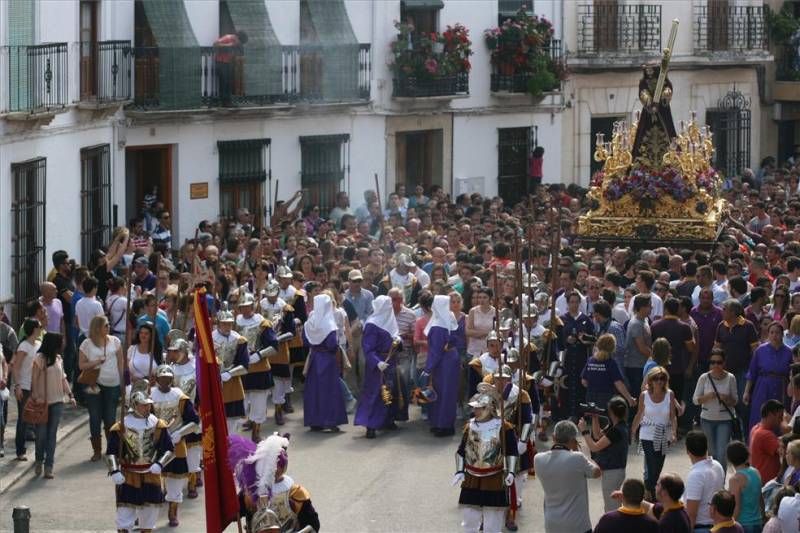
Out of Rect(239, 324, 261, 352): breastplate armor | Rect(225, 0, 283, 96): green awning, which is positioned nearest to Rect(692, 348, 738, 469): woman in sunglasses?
Rect(239, 324, 261, 352): breastplate armor

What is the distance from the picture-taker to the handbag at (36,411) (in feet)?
57.6

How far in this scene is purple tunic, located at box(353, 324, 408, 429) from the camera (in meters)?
19.6

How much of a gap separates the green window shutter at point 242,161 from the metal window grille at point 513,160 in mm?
6025

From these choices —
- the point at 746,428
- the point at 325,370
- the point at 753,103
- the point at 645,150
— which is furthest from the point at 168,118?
the point at 753,103

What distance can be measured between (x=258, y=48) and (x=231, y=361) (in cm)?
1217

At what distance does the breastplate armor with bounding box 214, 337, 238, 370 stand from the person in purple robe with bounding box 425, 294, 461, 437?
215 centimetres

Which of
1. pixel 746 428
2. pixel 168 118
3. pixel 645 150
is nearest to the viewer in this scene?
pixel 746 428

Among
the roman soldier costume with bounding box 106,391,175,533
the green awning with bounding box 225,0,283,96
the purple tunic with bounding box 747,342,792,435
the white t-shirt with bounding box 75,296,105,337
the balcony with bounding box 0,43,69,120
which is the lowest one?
the roman soldier costume with bounding box 106,391,175,533

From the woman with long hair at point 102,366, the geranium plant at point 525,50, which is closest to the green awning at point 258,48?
the geranium plant at point 525,50

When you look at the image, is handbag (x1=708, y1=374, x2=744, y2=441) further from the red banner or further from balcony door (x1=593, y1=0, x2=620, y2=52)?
balcony door (x1=593, y1=0, x2=620, y2=52)

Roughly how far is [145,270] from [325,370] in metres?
2.69

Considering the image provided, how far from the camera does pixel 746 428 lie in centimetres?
1806

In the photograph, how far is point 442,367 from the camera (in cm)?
1973

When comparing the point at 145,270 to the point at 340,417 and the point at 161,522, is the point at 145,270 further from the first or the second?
the point at 161,522
